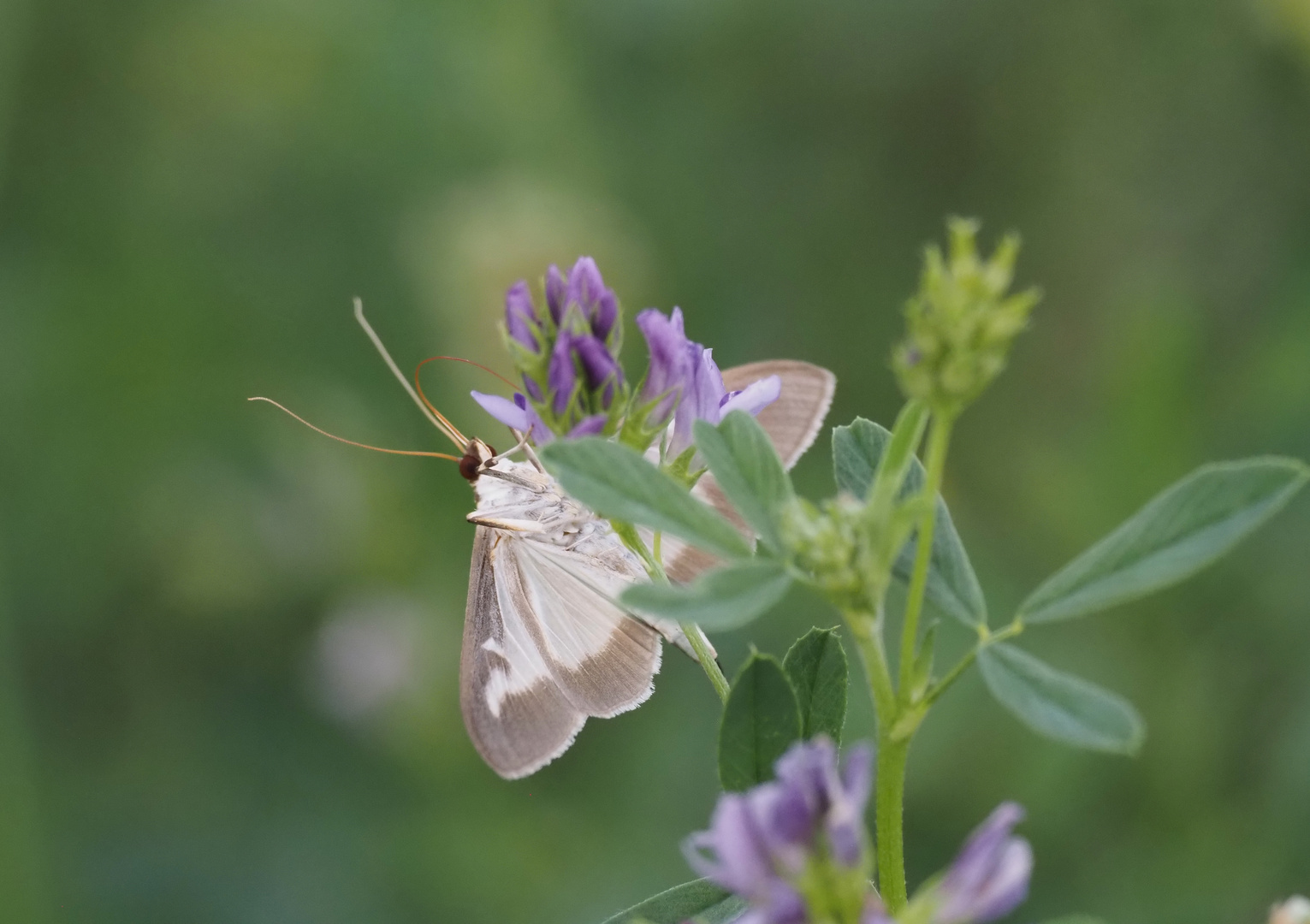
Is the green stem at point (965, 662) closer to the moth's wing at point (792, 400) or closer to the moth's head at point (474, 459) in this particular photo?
the moth's wing at point (792, 400)

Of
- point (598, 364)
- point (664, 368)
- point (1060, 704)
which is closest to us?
point (1060, 704)

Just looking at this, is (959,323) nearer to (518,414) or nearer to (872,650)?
(872,650)

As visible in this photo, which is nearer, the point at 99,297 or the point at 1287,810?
the point at 1287,810

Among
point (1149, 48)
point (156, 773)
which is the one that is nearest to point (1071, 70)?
point (1149, 48)

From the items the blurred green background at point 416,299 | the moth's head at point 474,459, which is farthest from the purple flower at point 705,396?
the blurred green background at point 416,299

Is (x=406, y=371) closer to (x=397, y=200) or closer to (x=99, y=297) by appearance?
(x=397, y=200)

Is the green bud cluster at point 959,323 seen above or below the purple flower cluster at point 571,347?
below

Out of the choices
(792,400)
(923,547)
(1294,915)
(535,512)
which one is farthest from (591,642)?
(1294,915)
